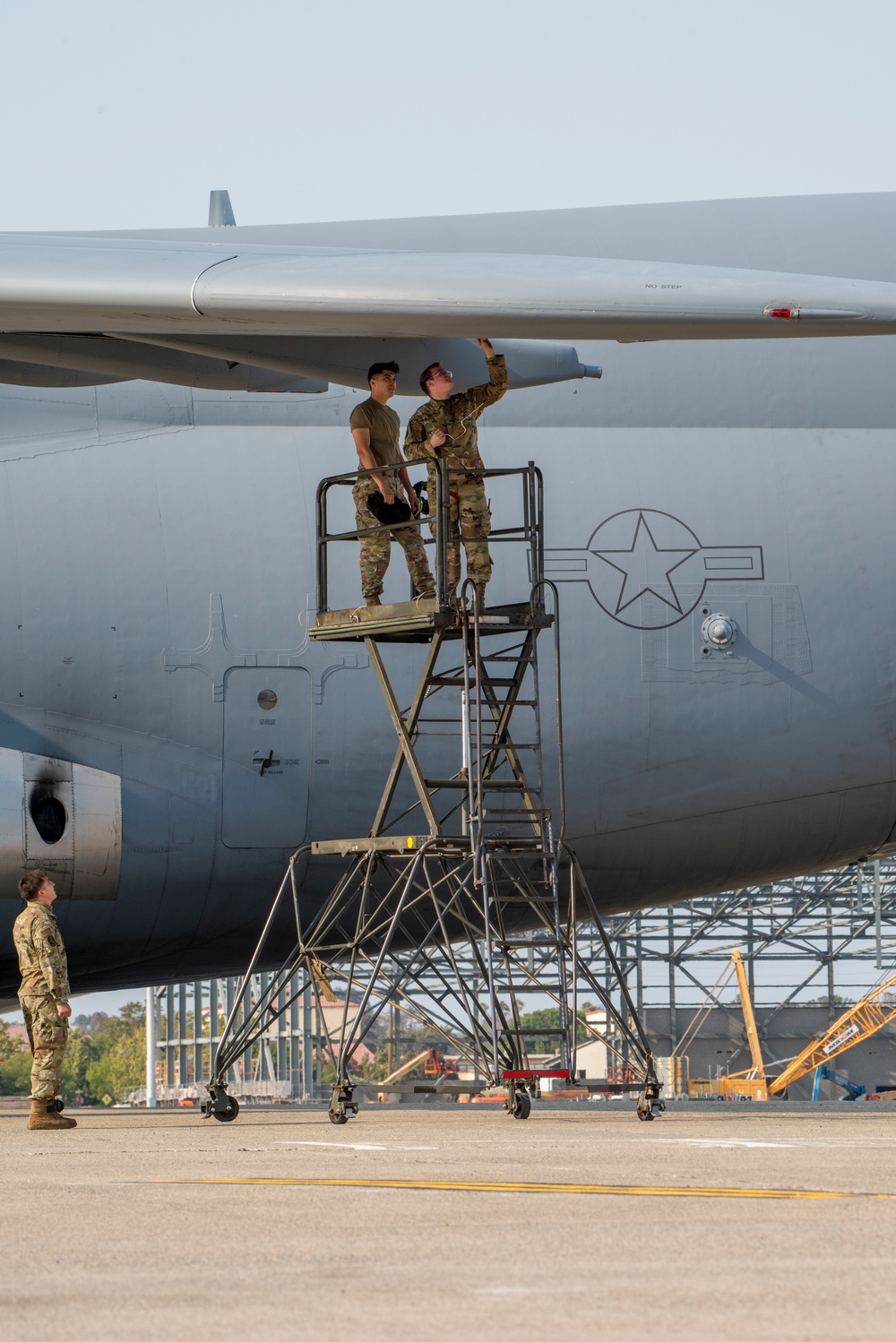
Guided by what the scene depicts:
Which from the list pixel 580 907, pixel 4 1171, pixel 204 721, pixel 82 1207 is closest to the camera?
pixel 82 1207

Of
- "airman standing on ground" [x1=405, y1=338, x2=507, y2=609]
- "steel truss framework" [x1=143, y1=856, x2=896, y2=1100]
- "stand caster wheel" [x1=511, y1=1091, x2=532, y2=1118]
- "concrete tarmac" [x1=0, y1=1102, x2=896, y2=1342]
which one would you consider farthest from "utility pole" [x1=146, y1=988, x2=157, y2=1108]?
"concrete tarmac" [x1=0, y1=1102, x2=896, y2=1342]

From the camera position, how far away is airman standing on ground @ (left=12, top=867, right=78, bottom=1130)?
34.8ft

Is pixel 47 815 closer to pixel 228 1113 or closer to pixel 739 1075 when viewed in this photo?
pixel 228 1113

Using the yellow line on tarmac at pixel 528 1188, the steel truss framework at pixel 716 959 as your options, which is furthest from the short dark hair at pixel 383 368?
the steel truss framework at pixel 716 959

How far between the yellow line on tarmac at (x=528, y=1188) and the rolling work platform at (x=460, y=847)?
3.86 m

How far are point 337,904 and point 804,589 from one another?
4.40 meters

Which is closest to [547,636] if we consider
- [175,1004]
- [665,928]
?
[665,928]

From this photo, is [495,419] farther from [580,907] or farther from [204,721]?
[580,907]

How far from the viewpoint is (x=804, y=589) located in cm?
1296

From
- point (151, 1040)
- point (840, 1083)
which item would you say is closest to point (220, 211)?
point (840, 1083)

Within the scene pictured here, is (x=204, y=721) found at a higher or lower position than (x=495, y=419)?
lower

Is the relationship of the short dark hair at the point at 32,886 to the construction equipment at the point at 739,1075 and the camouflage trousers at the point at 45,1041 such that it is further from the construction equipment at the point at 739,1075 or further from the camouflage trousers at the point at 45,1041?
the construction equipment at the point at 739,1075

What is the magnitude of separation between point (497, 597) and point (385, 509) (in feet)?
4.95

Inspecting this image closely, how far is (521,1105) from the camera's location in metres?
10.8
